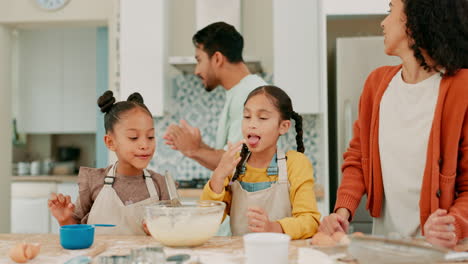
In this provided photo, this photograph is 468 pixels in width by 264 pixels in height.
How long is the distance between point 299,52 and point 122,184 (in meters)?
1.89

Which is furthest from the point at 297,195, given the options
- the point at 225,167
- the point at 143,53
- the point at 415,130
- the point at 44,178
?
the point at 44,178

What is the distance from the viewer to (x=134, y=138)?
169 centimetres

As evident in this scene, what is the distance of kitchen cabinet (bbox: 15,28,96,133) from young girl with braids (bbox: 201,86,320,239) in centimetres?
408

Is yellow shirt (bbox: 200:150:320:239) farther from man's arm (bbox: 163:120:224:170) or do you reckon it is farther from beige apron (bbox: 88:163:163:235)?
man's arm (bbox: 163:120:224:170)

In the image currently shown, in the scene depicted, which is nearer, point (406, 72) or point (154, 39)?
point (406, 72)

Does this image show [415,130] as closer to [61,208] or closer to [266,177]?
[266,177]

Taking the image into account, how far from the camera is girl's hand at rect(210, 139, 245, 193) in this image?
4.53 ft

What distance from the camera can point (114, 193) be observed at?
1.64 meters

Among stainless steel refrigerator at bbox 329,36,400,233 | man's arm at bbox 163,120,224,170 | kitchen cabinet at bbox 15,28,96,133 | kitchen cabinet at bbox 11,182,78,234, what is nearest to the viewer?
man's arm at bbox 163,120,224,170

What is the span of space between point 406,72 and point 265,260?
0.95 metres

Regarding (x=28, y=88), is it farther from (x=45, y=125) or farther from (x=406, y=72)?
(x=406, y=72)

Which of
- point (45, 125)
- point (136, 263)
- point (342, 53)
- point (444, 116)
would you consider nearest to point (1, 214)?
Answer: point (45, 125)

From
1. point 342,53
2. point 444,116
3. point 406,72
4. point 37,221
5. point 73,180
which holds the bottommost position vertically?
point 37,221

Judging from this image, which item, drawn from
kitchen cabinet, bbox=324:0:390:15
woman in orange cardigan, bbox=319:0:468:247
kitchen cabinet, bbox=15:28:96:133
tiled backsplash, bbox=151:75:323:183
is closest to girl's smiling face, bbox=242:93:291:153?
woman in orange cardigan, bbox=319:0:468:247
